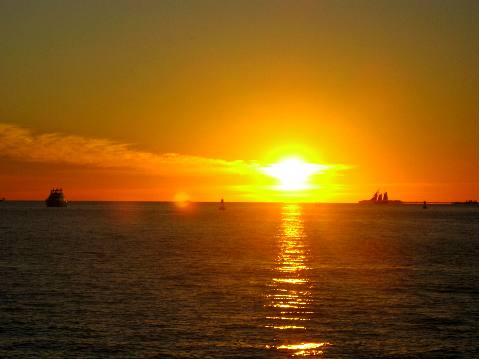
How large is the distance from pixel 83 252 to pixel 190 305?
49391 millimetres

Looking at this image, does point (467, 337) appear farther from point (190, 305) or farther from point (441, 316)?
point (190, 305)

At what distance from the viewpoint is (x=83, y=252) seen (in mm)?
91375

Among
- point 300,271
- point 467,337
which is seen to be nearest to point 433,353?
point 467,337

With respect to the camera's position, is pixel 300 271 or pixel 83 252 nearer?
pixel 300 271

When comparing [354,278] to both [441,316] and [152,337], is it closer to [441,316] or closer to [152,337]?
[441,316]

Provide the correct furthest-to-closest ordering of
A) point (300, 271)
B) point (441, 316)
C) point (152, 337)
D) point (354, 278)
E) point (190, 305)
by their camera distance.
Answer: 1. point (300, 271)
2. point (354, 278)
3. point (190, 305)
4. point (441, 316)
5. point (152, 337)

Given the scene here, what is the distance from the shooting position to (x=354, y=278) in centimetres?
6328

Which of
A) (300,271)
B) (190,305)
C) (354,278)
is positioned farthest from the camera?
(300,271)

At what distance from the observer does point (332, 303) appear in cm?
4744

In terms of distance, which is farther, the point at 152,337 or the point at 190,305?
the point at 190,305

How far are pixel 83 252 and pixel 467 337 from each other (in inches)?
2597

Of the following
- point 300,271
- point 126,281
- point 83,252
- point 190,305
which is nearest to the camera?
point 190,305

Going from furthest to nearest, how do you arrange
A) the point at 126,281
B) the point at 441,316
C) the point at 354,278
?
1. the point at 354,278
2. the point at 126,281
3. the point at 441,316

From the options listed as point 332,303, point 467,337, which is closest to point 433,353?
point 467,337
